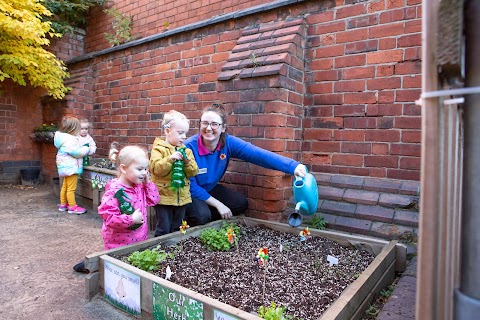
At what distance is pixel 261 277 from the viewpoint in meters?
2.18

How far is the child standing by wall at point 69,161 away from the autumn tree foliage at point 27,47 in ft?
4.22

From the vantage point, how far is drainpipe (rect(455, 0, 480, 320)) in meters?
0.65

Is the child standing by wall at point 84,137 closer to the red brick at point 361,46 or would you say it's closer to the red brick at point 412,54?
the red brick at point 361,46

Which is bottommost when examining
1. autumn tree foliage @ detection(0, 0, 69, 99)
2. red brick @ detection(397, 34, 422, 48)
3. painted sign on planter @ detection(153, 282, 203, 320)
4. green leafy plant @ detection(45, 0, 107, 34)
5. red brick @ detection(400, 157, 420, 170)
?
painted sign on planter @ detection(153, 282, 203, 320)

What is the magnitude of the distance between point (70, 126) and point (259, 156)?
3.43m

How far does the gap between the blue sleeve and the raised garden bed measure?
59 centimetres

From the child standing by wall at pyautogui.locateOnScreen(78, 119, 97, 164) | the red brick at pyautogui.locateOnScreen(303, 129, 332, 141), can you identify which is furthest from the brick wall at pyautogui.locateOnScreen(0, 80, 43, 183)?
the red brick at pyautogui.locateOnScreen(303, 129, 332, 141)

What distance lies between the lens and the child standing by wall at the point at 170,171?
2.75 metres

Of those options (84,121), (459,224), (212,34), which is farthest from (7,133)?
(459,224)

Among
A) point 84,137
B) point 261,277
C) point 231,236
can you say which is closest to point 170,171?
point 231,236

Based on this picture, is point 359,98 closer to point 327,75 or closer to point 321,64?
point 327,75

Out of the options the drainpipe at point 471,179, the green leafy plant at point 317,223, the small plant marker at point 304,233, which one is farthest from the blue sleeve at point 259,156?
the drainpipe at point 471,179

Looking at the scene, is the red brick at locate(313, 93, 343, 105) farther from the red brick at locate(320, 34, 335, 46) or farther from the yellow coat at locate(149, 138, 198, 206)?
the yellow coat at locate(149, 138, 198, 206)

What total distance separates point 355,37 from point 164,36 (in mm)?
2709
